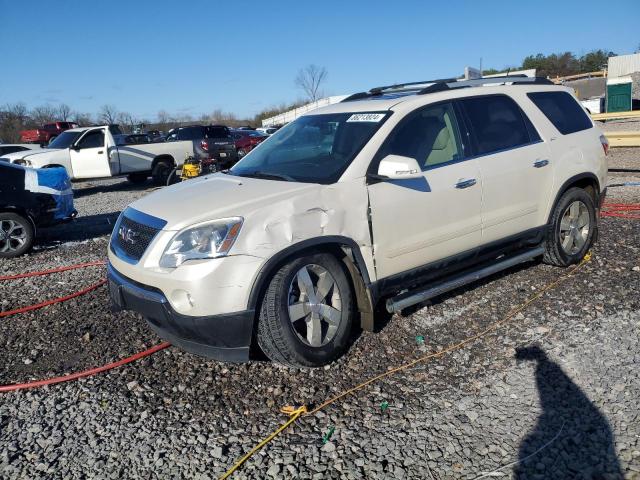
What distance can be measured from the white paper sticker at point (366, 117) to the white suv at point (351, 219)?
1.2 inches

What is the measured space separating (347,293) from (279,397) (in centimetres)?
85

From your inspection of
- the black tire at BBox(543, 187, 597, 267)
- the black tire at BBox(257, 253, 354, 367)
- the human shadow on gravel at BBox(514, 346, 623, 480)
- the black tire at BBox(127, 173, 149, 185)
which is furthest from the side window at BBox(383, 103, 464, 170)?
the black tire at BBox(127, 173, 149, 185)

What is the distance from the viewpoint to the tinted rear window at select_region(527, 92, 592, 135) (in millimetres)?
5020

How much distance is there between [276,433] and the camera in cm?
293

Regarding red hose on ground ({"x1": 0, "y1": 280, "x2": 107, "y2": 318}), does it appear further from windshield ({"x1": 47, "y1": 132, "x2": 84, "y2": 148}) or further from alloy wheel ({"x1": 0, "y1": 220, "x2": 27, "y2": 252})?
windshield ({"x1": 47, "y1": 132, "x2": 84, "y2": 148})

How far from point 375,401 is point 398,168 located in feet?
5.03

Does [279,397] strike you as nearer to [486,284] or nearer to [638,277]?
[486,284]

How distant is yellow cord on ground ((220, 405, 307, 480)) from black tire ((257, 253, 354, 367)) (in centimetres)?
39

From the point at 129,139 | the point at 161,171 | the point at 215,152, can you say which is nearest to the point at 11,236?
the point at 161,171

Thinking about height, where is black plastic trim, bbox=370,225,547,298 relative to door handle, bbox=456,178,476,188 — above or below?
below

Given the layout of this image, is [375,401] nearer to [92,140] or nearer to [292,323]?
[292,323]

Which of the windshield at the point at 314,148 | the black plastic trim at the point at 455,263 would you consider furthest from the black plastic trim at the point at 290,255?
the windshield at the point at 314,148

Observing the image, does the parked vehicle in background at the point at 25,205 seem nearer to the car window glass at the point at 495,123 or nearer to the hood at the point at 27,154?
the car window glass at the point at 495,123

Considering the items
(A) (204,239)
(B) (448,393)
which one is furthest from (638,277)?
(A) (204,239)
